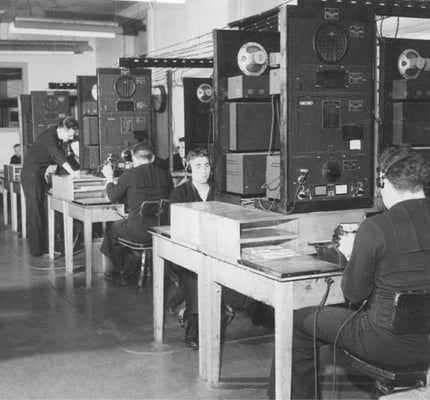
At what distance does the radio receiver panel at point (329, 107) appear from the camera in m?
3.46

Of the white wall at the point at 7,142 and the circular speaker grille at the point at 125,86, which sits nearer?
the circular speaker grille at the point at 125,86

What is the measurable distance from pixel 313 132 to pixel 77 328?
2.23 metres

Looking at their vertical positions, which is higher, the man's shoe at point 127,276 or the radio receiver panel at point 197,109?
the radio receiver panel at point 197,109

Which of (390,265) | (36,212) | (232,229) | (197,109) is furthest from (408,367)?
(36,212)

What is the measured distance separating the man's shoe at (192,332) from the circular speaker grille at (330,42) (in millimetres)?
1754

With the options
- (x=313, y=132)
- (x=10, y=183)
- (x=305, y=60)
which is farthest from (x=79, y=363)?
(x=10, y=183)

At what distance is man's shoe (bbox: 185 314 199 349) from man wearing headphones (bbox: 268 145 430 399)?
147cm

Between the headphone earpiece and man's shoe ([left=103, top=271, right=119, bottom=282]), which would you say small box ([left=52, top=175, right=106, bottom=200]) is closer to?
man's shoe ([left=103, top=271, right=119, bottom=282])

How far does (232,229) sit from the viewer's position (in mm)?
3252

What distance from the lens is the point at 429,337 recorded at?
269 cm

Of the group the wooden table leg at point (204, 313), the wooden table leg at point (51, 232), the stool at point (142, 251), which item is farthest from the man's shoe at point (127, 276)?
the wooden table leg at point (204, 313)

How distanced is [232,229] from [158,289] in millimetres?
1128

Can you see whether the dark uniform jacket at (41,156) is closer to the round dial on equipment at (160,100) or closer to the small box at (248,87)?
the round dial on equipment at (160,100)

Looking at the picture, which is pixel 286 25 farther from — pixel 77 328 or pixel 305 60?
pixel 77 328
